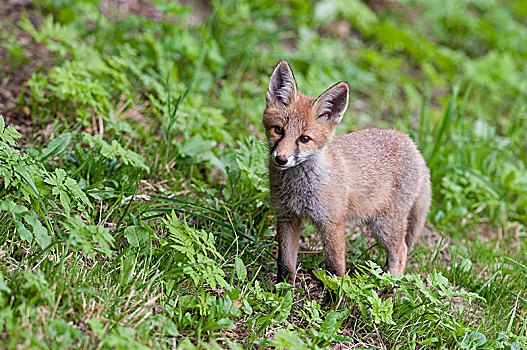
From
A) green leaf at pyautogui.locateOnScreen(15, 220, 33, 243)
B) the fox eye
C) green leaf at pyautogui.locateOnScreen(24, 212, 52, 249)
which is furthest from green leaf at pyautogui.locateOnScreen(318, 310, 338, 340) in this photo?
green leaf at pyautogui.locateOnScreen(15, 220, 33, 243)

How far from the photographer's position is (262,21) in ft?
25.8

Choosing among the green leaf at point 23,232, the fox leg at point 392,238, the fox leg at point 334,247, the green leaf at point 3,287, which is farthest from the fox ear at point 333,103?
the green leaf at point 3,287

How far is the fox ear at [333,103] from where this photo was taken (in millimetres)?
4000

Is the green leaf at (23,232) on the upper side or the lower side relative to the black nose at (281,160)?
lower

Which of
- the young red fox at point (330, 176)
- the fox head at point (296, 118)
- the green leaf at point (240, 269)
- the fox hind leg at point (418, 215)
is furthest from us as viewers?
the fox hind leg at point (418, 215)

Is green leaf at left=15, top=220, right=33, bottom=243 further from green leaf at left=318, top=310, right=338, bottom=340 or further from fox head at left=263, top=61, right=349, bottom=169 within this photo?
green leaf at left=318, top=310, right=338, bottom=340

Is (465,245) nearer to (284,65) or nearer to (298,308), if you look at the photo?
(298,308)

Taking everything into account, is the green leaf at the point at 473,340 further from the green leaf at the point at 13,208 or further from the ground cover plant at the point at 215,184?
the green leaf at the point at 13,208

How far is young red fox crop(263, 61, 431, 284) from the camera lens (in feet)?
13.1

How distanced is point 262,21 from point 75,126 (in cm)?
378

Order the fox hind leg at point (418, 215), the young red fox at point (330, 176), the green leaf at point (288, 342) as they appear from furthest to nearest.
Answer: the fox hind leg at point (418, 215)
the young red fox at point (330, 176)
the green leaf at point (288, 342)

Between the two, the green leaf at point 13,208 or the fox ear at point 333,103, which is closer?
the green leaf at point 13,208

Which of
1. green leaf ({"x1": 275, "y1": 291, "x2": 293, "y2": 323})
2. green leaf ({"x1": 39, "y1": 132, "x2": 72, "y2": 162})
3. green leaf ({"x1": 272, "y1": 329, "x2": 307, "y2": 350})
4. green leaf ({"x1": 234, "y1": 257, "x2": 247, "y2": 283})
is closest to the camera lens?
green leaf ({"x1": 272, "y1": 329, "x2": 307, "y2": 350})

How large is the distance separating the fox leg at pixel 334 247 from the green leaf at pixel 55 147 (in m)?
2.33
